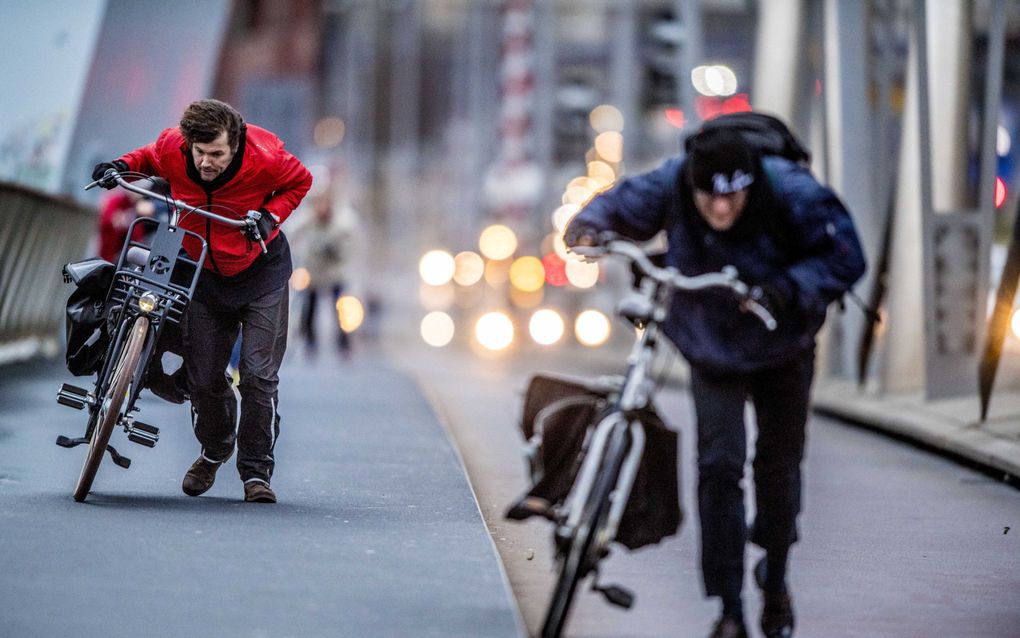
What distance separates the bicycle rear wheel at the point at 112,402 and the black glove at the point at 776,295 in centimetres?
313

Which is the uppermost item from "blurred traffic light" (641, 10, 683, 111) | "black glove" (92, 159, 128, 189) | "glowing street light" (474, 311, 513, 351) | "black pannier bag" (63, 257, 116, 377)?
"blurred traffic light" (641, 10, 683, 111)

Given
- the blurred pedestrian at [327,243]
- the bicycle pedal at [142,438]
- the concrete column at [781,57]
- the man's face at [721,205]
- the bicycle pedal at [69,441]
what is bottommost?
the bicycle pedal at [69,441]

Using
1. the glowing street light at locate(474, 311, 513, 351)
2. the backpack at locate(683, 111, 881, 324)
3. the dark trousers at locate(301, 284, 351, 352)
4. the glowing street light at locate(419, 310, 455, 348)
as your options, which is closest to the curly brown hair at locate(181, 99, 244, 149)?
the backpack at locate(683, 111, 881, 324)

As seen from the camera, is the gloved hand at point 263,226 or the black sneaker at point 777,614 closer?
the black sneaker at point 777,614

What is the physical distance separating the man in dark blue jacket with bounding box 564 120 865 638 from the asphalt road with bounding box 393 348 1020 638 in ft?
1.86

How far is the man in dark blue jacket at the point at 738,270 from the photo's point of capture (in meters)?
6.04

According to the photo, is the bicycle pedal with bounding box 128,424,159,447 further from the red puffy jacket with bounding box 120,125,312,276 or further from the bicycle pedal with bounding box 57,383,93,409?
the red puffy jacket with bounding box 120,125,312,276

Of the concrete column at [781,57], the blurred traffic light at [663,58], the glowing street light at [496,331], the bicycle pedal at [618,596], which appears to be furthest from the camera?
the glowing street light at [496,331]

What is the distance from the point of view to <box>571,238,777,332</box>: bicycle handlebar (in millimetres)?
5797

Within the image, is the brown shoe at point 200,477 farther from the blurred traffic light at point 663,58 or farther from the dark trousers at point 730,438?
the blurred traffic light at point 663,58

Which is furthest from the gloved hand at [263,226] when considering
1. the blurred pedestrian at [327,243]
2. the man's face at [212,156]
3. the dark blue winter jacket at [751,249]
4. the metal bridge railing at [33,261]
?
the blurred pedestrian at [327,243]

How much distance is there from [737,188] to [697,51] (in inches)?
758

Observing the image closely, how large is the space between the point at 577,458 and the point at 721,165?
3.09ft

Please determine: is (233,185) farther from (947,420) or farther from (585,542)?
(947,420)
